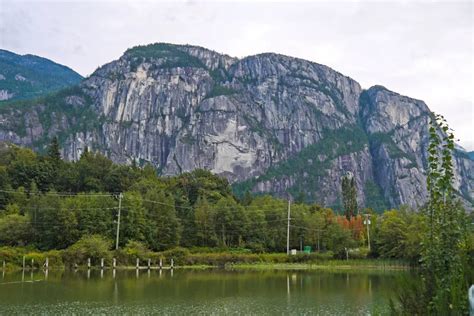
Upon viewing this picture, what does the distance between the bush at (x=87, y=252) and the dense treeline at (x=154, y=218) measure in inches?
198

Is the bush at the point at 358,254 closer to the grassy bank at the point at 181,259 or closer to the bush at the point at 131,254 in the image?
the grassy bank at the point at 181,259

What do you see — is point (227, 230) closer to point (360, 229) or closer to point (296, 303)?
point (360, 229)

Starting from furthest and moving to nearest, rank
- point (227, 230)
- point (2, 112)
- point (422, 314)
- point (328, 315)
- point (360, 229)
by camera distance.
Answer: point (2, 112) → point (360, 229) → point (227, 230) → point (328, 315) → point (422, 314)

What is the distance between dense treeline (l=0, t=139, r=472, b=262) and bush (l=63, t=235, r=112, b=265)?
5.04 metres

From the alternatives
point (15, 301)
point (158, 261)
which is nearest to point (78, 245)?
point (158, 261)

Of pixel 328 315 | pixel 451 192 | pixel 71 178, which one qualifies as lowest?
pixel 328 315

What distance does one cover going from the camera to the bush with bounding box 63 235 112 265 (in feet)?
178

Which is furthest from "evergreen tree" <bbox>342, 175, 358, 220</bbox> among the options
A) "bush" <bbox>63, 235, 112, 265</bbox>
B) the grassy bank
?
"bush" <bbox>63, 235, 112, 265</bbox>

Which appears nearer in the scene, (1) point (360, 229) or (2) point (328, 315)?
(2) point (328, 315)

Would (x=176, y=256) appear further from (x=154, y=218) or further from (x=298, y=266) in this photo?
(x=298, y=266)

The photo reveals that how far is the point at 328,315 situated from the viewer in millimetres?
21375

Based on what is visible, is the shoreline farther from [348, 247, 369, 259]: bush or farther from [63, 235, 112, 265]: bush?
[348, 247, 369, 259]: bush

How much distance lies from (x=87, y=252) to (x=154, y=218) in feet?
48.3

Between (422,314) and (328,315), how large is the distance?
11539mm
